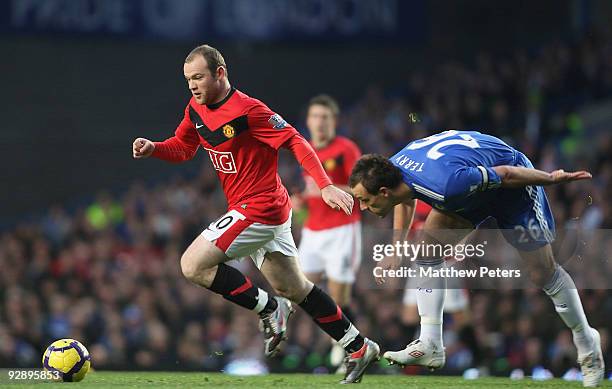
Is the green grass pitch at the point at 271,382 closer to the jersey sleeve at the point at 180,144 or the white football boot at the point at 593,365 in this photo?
the white football boot at the point at 593,365

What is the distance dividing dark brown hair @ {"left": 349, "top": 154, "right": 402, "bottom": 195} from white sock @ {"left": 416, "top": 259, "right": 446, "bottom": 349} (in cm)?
73

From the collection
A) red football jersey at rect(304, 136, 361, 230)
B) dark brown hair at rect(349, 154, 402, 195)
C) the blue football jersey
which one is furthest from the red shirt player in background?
dark brown hair at rect(349, 154, 402, 195)

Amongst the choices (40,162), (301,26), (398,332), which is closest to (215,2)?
(301,26)

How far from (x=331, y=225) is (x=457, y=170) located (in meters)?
3.70

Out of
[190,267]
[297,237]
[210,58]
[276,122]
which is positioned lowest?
[297,237]

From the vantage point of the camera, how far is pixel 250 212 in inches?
280

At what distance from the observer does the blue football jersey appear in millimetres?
6512

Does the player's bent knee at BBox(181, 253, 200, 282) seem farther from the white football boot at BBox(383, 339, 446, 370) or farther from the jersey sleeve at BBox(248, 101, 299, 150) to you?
the white football boot at BBox(383, 339, 446, 370)

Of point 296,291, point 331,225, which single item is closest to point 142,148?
point 296,291

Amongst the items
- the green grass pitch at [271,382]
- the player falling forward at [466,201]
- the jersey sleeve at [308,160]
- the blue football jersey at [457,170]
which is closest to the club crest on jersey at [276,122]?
the jersey sleeve at [308,160]

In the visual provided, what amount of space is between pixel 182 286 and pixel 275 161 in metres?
7.10

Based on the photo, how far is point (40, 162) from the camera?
20.6 m

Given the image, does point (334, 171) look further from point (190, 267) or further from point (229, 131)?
point (190, 267)

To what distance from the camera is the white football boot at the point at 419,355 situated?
7.09m
